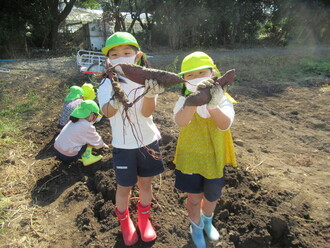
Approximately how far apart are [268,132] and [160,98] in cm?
231

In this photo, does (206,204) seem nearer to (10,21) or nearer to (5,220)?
(5,220)

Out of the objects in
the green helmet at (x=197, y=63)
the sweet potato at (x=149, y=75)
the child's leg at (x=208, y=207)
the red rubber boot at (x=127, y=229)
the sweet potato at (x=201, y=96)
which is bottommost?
the red rubber boot at (x=127, y=229)

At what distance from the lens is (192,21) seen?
1182 cm

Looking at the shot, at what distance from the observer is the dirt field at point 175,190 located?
2295 mm

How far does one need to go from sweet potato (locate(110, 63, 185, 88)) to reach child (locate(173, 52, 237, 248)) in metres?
0.20

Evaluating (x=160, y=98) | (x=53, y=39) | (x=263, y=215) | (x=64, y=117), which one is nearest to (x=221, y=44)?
(x=53, y=39)

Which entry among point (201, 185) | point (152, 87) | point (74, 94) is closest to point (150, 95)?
point (152, 87)

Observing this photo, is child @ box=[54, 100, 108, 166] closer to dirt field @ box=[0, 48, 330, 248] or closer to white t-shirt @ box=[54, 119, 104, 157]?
white t-shirt @ box=[54, 119, 104, 157]

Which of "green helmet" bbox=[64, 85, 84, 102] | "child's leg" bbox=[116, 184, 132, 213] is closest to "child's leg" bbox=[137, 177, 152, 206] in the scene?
"child's leg" bbox=[116, 184, 132, 213]

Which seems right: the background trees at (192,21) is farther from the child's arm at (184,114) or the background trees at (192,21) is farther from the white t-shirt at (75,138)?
the child's arm at (184,114)

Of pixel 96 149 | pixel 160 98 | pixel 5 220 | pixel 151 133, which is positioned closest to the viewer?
pixel 151 133

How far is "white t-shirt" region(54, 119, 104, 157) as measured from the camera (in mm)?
3264

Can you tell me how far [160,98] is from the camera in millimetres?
5520

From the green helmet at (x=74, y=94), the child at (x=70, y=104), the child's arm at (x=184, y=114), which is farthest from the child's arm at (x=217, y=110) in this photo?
the green helmet at (x=74, y=94)
